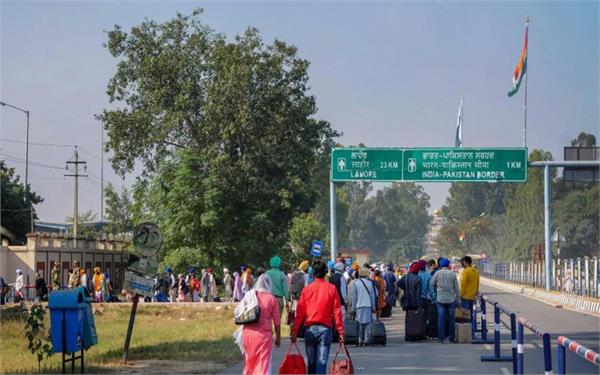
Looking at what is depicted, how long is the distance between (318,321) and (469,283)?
1001 cm

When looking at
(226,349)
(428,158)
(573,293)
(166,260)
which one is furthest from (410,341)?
Result: (573,293)

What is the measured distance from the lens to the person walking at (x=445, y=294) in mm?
21828

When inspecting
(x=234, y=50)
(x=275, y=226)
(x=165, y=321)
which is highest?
(x=234, y=50)

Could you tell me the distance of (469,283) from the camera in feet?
74.1

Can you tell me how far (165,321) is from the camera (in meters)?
34.6

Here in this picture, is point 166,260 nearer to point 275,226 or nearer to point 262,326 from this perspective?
point 275,226

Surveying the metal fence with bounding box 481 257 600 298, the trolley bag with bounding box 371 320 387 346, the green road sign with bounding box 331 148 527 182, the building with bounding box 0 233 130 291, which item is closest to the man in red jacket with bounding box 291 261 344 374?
the trolley bag with bounding box 371 320 387 346

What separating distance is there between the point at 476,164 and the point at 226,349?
20.7m

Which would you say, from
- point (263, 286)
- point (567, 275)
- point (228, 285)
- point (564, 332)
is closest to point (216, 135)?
point (228, 285)

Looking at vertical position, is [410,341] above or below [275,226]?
below

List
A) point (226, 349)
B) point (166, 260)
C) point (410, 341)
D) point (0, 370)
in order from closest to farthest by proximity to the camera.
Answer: point (0, 370), point (226, 349), point (410, 341), point (166, 260)

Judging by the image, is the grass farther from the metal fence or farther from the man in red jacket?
the metal fence

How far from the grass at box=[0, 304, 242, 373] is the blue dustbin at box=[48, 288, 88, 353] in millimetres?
1174

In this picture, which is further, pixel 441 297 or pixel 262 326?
pixel 441 297
